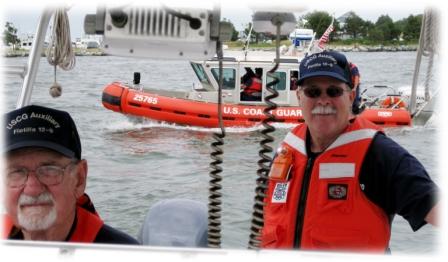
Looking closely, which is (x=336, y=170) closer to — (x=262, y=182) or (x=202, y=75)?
(x=262, y=182)

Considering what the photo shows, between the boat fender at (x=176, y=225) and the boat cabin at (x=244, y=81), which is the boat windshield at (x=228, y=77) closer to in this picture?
the boat cabin at (x=244, y=81)

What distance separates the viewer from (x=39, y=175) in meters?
1.72

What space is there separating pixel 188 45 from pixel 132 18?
117mm

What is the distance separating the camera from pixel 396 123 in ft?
43.0

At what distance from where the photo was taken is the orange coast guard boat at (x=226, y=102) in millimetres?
12234

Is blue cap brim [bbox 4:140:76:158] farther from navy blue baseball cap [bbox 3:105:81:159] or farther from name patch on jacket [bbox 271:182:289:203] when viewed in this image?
name patch on jacket [bbox 271:182:289:203]

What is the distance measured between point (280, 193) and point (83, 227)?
2.30 feet

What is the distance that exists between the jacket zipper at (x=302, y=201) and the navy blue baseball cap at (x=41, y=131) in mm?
725

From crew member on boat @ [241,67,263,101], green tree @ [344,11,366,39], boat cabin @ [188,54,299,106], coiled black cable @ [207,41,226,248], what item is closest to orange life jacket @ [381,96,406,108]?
boat cabin @ [188,54,299,106]

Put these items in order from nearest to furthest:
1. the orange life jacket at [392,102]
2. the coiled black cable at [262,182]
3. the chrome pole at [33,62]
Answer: the coiled black cable at [262,182], the chrome pole at [33,62], the orange life jacket at [392,102]

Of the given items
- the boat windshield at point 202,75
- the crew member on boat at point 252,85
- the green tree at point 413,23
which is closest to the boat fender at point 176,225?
the green tree at point 413,23

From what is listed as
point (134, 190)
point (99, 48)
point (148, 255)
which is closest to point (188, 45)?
point (99, 48)

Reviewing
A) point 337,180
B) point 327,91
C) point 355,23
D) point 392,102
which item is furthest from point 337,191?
point 392,102

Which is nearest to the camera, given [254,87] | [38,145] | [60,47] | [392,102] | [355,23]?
[38,145]
